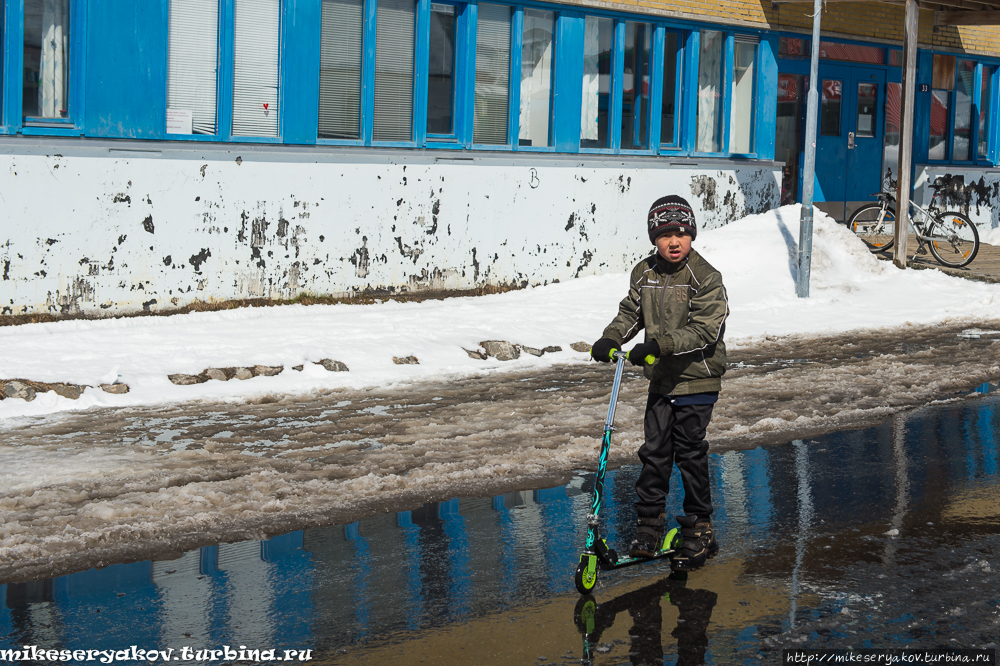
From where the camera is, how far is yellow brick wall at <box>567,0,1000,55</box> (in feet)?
56.3

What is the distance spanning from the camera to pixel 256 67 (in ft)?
43.1

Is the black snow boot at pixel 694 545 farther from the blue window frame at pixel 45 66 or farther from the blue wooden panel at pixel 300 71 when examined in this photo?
the blue wooden panel at pixel 300 71

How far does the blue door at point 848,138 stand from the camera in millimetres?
21125

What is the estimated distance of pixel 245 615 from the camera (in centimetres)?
473

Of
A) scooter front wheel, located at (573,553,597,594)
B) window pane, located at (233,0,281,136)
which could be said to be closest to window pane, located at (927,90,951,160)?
window pane, located at (233,0,281,136)

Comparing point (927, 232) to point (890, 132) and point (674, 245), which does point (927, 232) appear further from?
point (674, 245)

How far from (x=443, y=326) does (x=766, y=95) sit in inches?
363

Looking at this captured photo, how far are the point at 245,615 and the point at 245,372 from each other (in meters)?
5.24

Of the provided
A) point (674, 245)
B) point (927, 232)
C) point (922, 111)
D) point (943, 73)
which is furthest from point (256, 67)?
point (943, 73)

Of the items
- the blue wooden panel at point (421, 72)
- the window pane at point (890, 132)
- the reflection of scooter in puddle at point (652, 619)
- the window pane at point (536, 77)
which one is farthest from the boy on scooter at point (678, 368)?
the window pane at point (890, 132)

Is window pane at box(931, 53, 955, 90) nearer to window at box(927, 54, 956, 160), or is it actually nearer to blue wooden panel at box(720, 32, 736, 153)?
window at box(927, 54, 956, 160)

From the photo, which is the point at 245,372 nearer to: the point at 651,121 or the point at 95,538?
the point at 95,538

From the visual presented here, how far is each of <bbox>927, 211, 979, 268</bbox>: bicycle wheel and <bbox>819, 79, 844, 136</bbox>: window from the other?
2971mm

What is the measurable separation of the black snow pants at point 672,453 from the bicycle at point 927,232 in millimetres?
14177
